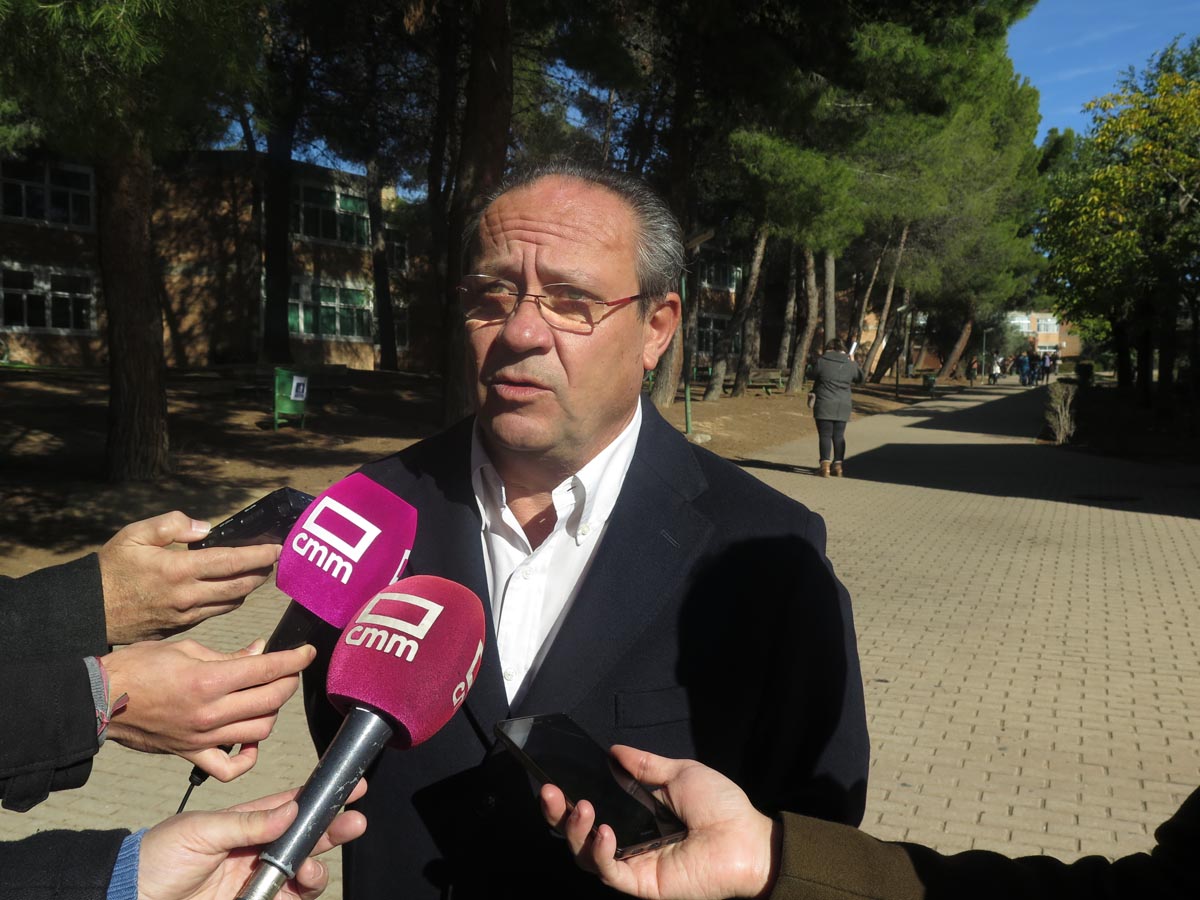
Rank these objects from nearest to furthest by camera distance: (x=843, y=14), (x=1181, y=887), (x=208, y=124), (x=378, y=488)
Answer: (x=1181, y=887)
(x=378, y=488)
(x=208, y=124)
(x=843, y=14)

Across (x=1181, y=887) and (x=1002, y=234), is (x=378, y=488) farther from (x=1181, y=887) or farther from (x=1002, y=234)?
(x=1002, y=234)

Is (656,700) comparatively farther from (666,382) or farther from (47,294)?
(47,294)

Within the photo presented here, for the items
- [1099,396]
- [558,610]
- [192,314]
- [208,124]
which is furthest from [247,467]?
[1099,396]

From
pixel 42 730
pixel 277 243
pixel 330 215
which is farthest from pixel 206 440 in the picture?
pixel 330 215

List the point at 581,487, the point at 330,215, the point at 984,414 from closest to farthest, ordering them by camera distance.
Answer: the point at 581,487, the point at 984,414, the point at 330,215

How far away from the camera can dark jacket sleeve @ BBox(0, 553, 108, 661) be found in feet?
6.17

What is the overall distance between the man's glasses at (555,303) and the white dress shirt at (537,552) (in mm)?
282

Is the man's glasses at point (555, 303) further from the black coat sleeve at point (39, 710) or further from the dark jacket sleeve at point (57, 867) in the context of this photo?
the dark jacket sleeve at point (57, 867)

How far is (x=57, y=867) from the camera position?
1544 mm

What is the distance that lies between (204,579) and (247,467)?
42.5 ft

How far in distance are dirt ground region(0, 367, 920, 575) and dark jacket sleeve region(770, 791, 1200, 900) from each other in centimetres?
929

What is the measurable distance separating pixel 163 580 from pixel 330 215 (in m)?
40.6

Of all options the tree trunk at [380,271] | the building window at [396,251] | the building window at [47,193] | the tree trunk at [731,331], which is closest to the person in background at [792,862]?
the tree trunk at [731,331]

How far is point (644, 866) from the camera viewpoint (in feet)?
5.21
